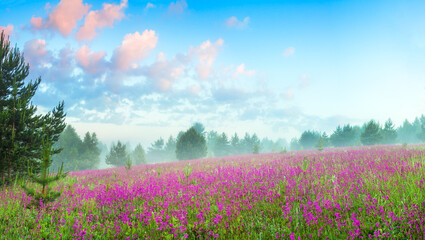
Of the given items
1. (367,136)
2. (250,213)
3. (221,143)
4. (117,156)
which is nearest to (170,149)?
(221,143)

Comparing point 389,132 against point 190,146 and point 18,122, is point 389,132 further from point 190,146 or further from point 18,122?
point 18,122

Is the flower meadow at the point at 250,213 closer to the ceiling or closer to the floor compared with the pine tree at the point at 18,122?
closer to the floor

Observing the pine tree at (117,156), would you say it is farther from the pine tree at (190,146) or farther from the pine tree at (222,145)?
the pine tree at (222,145)

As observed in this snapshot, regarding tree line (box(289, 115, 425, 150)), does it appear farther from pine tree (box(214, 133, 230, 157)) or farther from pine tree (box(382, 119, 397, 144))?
pine tree (box(214, 133, 230, 157))

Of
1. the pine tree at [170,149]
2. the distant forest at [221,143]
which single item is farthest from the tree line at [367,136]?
the pine tree at [170,149]

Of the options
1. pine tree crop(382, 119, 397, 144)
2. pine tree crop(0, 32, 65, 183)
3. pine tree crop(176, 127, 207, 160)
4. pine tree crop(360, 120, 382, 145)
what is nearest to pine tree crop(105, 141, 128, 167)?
pine tree crop(176, 127, 207, 160)

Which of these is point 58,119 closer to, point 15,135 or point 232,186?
point 15,135

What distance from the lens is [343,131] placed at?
4875 cm

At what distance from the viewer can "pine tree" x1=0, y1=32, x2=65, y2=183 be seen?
8.20 m

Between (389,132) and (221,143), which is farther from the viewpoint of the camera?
(221,143)

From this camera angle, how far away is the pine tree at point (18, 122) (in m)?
8.20

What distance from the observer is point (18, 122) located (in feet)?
28.9

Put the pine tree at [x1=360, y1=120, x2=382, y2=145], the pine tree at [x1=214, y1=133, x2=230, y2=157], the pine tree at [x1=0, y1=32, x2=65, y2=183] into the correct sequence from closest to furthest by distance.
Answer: the pine tree at [x1=0, y1=32, x2=65, y2=183] < the pine tree at [x1=360, y1=120, x2=382, y2=145] < the pine tree at [x1=214, y1=133, x2=230, y2=157]

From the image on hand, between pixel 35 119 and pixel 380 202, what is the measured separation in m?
13.0
